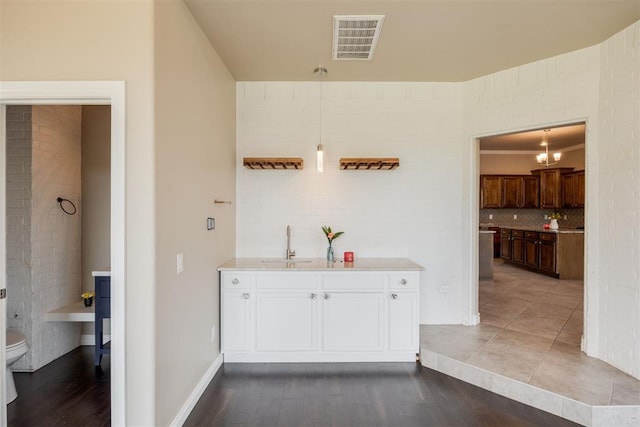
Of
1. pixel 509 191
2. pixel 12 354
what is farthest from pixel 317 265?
pixel 509 191

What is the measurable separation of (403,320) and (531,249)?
5.93 metres

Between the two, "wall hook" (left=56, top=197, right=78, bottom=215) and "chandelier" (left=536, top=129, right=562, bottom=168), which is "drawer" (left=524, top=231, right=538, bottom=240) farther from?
"wall hook" (left=56, top=197, right=78, bottom=215)

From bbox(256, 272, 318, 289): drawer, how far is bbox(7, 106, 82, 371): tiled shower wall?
1.99 m

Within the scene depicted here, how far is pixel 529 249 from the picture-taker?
7.42m

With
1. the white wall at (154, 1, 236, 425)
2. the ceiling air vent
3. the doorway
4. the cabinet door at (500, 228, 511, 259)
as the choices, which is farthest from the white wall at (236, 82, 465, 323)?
the cabinet door at (500, 228, 511, 259)

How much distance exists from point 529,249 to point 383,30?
6.93m

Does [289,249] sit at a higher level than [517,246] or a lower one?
higher

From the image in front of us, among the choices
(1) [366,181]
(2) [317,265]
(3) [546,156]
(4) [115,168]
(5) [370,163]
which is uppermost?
(3) [546,156]

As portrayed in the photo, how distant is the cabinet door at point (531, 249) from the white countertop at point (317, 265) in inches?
208

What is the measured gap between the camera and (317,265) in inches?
125

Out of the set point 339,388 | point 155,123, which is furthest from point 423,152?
point 155,123

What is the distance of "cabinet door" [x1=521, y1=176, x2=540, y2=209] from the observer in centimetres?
833

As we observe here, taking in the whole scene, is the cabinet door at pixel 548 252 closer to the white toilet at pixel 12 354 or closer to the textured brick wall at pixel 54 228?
the textured brick wall at pixel 54 228

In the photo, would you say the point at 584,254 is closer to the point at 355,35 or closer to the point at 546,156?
the point at 355,35
